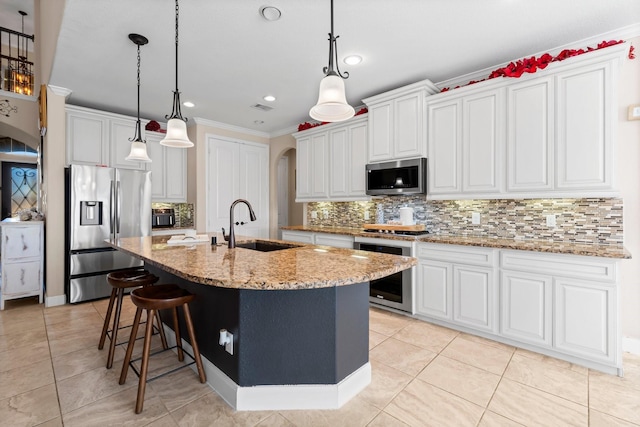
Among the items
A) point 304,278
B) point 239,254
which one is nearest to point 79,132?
point 239,254

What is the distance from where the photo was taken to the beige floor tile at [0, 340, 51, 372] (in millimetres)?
2348

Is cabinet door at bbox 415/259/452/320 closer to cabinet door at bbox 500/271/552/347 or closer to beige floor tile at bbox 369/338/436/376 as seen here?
cabinet door at bbox 500/271/552/347

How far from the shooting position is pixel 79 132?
4.18 m

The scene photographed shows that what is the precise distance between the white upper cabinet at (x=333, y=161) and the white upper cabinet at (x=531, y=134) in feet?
3.24

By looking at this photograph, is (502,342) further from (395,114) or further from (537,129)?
(395,114)

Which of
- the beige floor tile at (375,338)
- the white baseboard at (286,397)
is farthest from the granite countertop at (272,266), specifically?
the beige floor tile at (375,338)

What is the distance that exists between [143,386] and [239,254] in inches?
36.2

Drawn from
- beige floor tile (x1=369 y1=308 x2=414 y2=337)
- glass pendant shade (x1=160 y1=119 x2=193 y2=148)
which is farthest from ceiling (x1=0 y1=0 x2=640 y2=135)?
beige floor tile (x1=369 y1=308 x2=414 y2=337)

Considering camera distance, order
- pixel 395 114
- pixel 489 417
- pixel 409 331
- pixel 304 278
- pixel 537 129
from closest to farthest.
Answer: pixel 304 278, pixel 489 417, pixel 537 129, pixel 409 331, pixel 395 114

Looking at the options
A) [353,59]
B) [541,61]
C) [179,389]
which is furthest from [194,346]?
[541,61]

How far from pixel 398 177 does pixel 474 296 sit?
1.49m

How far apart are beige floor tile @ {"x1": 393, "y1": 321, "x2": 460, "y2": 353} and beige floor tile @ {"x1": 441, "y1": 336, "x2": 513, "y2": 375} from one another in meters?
0.08

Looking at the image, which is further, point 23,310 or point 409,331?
point 23,310

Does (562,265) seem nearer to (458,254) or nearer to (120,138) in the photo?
(458,254)
